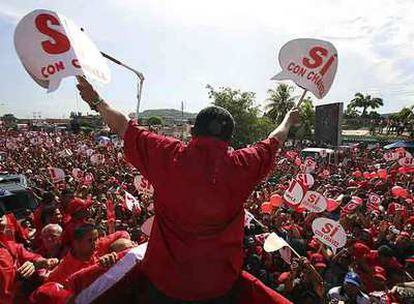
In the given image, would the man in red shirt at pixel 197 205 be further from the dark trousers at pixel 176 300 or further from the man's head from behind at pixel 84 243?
the man's head from behind at pixel 84 243

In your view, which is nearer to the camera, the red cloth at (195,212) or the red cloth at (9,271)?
the red cloth at (195,212)

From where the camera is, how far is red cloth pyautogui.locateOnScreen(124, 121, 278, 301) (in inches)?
82.4

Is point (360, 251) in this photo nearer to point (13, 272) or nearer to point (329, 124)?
point (13, 272)

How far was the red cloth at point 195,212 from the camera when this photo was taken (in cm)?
209

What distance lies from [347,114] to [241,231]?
69.4 metres


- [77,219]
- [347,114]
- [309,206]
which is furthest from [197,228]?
[347,114]

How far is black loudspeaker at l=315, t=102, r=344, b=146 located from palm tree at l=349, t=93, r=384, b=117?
113ft

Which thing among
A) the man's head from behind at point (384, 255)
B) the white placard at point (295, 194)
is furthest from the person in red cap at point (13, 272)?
the white placard at point (295, 194)

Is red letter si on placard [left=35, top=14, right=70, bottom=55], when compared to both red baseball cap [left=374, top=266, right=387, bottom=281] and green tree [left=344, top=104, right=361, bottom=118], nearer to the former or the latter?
red baseball cap [left=374, top=266, right=387, bottom=281]

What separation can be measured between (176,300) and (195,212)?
0.41 meters

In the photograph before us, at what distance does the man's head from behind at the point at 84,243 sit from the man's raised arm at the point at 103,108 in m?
1.49

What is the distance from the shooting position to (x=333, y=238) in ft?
22.9

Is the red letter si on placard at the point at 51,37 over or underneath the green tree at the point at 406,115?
over

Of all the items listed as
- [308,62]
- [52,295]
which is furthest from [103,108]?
[308,62]
